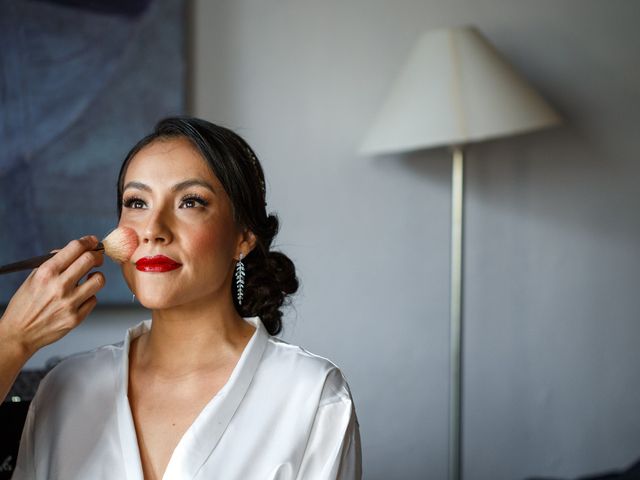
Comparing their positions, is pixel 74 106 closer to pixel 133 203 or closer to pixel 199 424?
pixel 133 203

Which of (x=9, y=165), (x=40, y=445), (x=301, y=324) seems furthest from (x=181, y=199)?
(x=301, y=324)

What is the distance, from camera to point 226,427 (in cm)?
133

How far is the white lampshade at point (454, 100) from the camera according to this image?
94.1 inches

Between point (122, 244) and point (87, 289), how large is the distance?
0.31ft

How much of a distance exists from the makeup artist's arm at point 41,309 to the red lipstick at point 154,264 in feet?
0.29

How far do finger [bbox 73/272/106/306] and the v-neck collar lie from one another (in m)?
0.19

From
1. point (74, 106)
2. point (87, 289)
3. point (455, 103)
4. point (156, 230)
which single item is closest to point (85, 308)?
point (87, 289)

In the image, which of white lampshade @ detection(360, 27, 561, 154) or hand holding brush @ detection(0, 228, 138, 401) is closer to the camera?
hand holding brush @ detection(0, 228, 138, 401)

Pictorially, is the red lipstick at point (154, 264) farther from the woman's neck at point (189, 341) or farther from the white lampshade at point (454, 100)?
the white lampshade at point (454, 100)

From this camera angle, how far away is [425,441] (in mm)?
2717

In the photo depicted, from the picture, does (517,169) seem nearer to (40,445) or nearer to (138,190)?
(138,190)

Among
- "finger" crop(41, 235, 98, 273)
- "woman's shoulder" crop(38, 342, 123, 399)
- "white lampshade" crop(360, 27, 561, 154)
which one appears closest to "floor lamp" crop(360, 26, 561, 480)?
"white lampshade" crop(360, 27, 561, 154)

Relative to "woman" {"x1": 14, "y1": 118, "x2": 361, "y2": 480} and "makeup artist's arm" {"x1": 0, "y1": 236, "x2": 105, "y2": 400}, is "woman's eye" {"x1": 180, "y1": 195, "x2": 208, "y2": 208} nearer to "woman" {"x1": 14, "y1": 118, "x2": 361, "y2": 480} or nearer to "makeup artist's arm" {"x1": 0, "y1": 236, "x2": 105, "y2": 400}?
"woman" {"x1": 14, "y1": 118, "x2": 361, "y2": 480}

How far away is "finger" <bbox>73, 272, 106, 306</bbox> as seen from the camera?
1.27 metres
